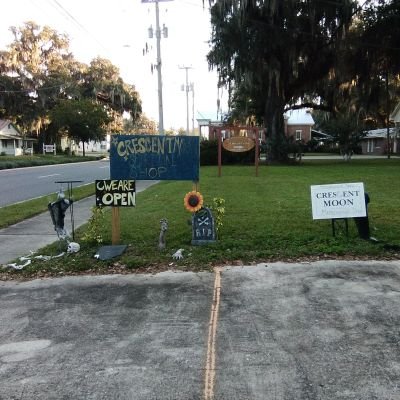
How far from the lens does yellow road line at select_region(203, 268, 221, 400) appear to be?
321cm

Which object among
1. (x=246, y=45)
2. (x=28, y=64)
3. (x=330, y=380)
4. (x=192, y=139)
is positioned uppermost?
(x=28, y=64)

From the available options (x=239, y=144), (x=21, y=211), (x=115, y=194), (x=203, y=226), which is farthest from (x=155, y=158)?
(x=239, y=144)

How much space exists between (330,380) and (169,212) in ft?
22.7

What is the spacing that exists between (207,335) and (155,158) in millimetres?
3621

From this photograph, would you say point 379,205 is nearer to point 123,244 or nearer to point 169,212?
point 169,212

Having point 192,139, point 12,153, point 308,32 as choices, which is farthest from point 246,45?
point 12,153

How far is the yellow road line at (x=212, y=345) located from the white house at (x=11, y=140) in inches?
2339

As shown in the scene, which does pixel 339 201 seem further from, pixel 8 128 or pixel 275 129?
pixel 8 128

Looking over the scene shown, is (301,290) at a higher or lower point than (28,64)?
lower

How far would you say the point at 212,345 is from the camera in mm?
3842

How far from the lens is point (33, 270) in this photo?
20.1 ft

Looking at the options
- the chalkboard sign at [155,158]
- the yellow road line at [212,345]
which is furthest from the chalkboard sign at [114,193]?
the yellow road line at [212,345]

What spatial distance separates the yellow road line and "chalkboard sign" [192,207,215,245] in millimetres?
1529

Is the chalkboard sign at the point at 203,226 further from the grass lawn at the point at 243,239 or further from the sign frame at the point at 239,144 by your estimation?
the sign frame at the point at 239,144
